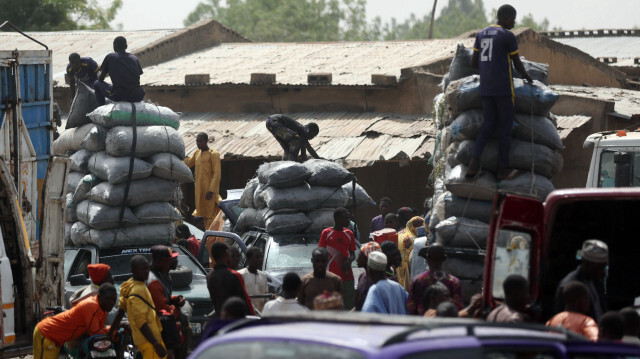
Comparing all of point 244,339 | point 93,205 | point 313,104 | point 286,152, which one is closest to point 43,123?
point 93,205

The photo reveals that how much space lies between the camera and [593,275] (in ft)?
22.5

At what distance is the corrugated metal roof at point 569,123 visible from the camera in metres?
16.6

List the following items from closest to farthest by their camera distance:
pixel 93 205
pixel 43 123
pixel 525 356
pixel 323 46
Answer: pixel 525 356, pixel 43 123, pixel 93 205, pixel 323 46

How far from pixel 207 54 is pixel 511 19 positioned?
59.0 ft

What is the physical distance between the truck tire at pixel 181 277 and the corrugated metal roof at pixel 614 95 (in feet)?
28.9

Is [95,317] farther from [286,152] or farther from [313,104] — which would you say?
[313,104]

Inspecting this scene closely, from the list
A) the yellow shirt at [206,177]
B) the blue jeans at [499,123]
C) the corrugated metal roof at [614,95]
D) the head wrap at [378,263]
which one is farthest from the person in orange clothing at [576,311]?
the corrugated metal roof at [614,95]

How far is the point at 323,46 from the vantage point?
26.3 m

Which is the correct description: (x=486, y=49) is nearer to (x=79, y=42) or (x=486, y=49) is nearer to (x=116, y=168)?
(x=116, y=168)

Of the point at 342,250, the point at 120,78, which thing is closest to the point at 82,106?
the point at 120,78

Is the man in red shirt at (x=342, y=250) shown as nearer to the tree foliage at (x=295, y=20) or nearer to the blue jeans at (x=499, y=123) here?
the blue jeans at (x=499, y=123)

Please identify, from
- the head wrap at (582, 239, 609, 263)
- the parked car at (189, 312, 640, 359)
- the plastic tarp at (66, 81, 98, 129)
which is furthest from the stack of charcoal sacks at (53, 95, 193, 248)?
the parked car at (189, 312, 640, 359)

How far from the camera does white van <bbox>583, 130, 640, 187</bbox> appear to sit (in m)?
11.3

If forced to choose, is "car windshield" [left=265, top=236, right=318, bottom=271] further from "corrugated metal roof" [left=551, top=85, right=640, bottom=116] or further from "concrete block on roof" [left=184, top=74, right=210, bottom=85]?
"concrete block on roof" [left=184, top=74, right=210, bottom=85]
